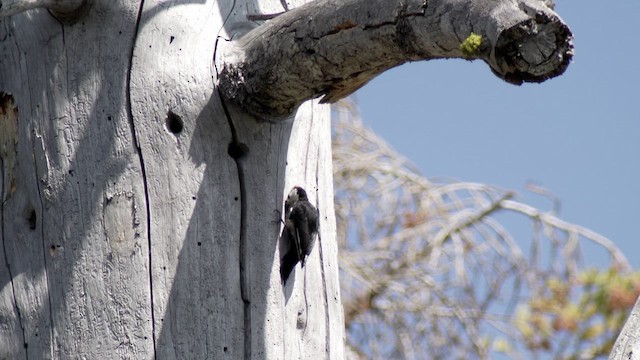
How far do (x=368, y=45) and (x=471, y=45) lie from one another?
0.27m

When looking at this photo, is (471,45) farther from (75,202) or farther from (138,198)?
(75,202)

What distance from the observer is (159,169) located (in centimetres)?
192

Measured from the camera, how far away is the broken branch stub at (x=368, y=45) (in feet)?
4.83

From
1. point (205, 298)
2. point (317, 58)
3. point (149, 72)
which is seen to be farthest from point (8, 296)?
point (317, 58)

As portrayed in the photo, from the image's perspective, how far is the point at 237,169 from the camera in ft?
6.54

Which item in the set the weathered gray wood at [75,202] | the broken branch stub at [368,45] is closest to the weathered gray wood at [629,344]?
the broken branch stub at [368,45]

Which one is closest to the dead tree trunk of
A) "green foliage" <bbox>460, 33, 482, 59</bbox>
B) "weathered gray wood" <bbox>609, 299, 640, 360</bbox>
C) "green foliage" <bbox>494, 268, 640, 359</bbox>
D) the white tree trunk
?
the white tree trunk

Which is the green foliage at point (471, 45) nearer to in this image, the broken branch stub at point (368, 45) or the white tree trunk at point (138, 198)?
the broken branch stub at point (368, 45)

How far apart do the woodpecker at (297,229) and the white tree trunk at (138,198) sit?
29 mm

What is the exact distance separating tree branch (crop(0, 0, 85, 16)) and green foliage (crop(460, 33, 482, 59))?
32.4 inches

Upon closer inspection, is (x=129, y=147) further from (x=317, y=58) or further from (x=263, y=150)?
(x=317, y=58)

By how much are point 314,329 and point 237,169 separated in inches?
14.9

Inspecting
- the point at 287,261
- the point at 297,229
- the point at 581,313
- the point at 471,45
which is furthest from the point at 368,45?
the point at 581,313

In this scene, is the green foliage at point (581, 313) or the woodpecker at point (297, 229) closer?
the woodpecker at point (297, 229)
